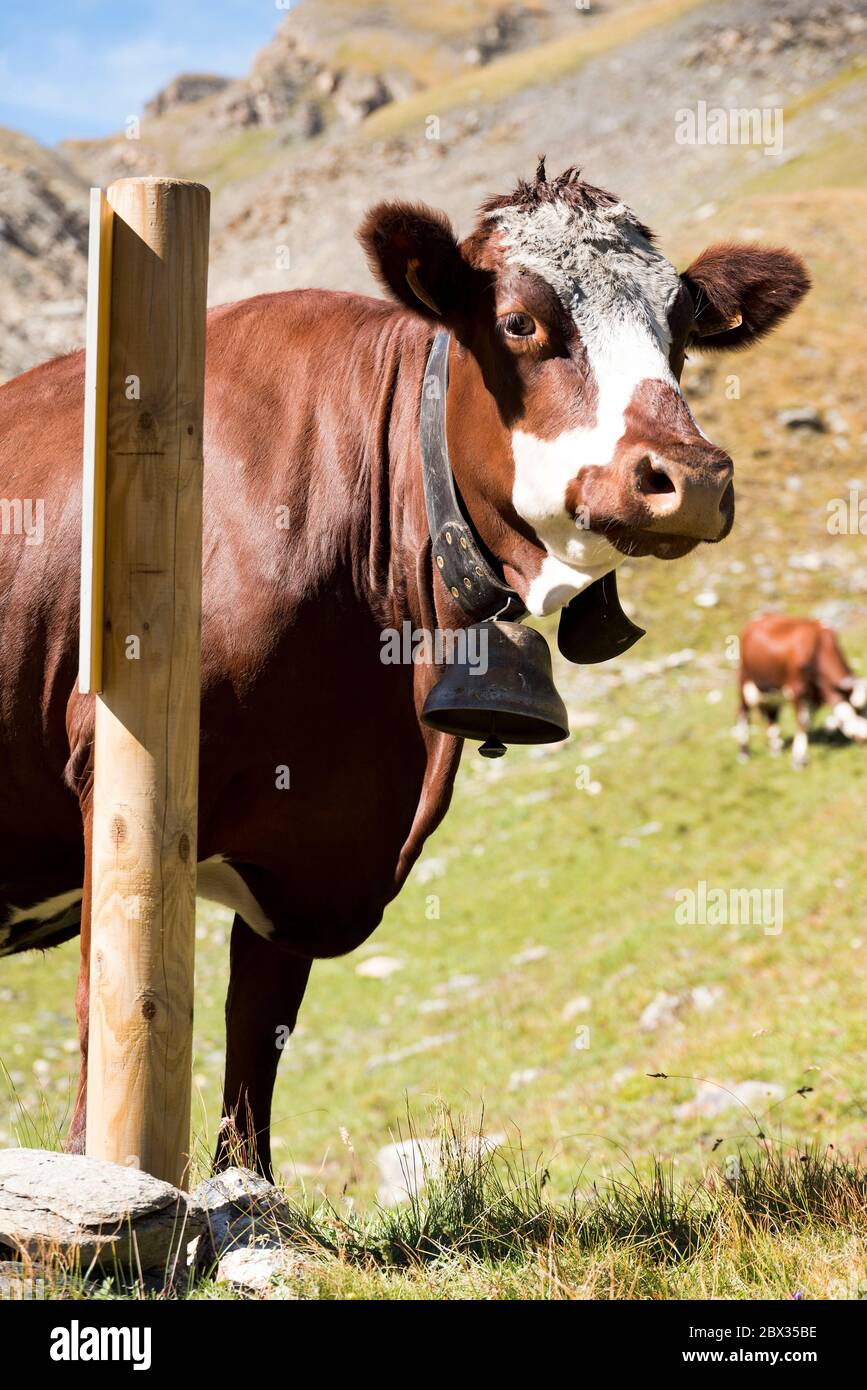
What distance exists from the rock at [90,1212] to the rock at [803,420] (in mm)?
26684

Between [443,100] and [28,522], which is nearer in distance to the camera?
[28,522]

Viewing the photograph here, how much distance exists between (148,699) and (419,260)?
1501 mm

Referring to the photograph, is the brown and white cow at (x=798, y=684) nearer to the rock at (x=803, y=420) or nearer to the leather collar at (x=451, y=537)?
the rock at (x=803, y=420)

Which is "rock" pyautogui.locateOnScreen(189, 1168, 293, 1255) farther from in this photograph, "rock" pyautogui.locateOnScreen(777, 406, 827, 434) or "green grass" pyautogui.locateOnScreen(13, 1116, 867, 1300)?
"rock" pyautogui.locateOnScreen(777, 406, 827, 434)

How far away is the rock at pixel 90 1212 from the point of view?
337 centimetres

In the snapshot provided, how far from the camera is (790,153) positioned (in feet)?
168

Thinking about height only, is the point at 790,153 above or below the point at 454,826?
above

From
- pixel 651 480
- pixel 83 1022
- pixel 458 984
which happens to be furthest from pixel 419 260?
pixel 458 984

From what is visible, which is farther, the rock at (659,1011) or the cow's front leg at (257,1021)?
the rock at (659,1011)

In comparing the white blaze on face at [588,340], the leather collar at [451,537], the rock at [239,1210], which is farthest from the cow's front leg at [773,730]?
the rock at [239,1210]

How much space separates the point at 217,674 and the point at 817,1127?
531cm

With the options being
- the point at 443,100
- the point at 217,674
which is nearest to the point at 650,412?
the point at 217,674

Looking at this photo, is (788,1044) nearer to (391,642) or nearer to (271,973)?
(271,973)

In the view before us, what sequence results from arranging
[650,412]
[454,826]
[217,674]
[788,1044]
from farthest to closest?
[454,826], [788,1044], [217,674], [650,412]
